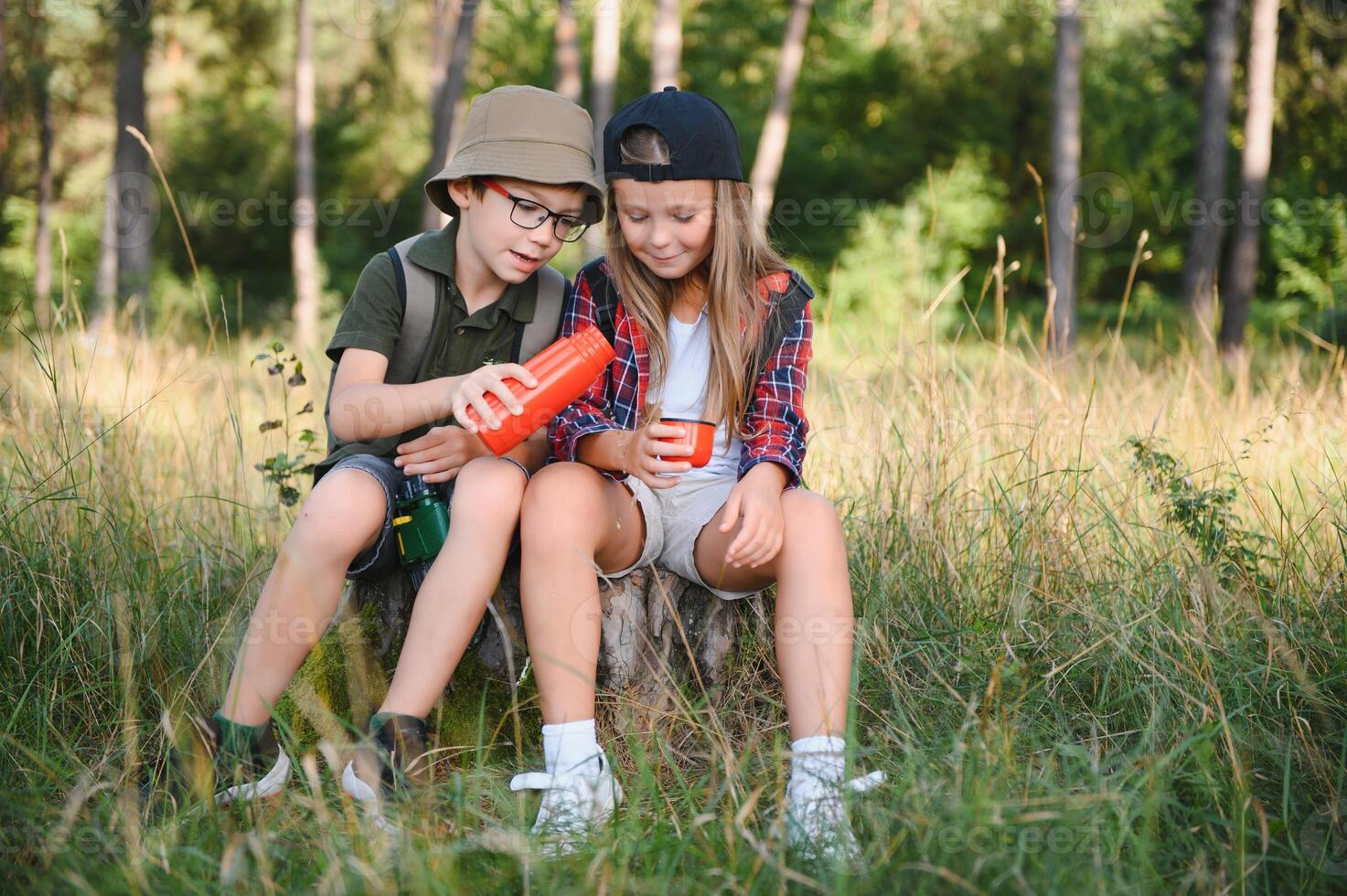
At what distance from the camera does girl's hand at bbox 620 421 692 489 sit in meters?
1.87

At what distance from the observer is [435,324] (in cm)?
227

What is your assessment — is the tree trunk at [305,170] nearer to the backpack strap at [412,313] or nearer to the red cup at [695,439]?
the backpack strap at [412,313]

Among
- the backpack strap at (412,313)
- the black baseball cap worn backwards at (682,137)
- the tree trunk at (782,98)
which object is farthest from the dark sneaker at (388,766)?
the tree trunk at (782,98)

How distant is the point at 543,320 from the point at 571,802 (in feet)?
3.46

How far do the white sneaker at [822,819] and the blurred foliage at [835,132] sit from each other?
1175 cm

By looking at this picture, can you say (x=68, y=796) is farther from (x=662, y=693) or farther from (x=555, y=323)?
(x=555, y=323)

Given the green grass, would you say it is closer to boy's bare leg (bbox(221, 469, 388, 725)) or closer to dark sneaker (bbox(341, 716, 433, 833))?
dark sneaker (bbox(341, 716, 433, 833))

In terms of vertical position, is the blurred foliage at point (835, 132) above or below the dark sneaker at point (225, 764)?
above

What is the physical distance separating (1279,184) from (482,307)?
48.1ft

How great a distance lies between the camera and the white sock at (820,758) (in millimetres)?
1771

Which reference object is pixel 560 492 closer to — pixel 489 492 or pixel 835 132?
pixel 489 492

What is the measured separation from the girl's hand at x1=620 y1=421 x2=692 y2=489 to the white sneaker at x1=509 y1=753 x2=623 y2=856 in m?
0.50

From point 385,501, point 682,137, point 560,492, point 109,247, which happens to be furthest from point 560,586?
point 109,247

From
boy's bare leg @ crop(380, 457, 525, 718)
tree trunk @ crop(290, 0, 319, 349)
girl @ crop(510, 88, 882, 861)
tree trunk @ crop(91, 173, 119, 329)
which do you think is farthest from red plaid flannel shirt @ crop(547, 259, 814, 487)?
tree trunk @ crop(290, 0, 319, 349)
